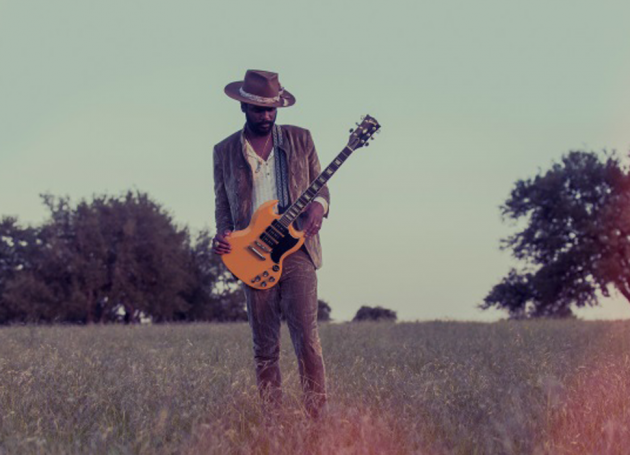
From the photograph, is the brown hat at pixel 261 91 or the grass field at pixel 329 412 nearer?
the grass field at pixel 329 412

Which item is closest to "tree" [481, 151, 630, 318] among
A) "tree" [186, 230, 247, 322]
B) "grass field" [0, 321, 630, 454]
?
"tree" [186, 230, 247, 322]

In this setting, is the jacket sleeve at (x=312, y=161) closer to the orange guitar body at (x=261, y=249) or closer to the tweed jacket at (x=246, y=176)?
the tweed jacket at (x=246, y=176)

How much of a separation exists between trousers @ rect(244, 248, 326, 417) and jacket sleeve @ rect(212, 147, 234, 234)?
606 mm

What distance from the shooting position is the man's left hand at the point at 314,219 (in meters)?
5.82

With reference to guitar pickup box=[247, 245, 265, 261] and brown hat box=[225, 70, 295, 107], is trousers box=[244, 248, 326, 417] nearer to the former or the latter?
guitar pickup box=[247, 245, 265, 261]

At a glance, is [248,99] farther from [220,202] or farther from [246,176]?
[220,202]

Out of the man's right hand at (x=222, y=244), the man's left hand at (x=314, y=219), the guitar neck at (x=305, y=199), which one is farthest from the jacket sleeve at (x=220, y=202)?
the man's left hand at (x=314, y=219)

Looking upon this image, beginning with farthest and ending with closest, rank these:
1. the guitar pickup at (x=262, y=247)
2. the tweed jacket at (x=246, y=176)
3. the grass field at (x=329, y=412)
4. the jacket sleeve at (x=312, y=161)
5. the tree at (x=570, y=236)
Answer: the tree at (x=570, y=236)
the jacket sleeve at (x=312, y=161)
the tweed jacket at (x=246, y=176)
the guitar pickup at (x=262, y=247)
the grass field at (x=329, y=412)

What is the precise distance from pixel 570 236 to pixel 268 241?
33219 mm

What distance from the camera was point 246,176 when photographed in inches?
242

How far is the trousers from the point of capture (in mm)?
5840

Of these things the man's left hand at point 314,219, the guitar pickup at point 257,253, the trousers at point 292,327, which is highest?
the man's left hand at point 314,219

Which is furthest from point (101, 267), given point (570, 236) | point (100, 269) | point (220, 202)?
point (220, 202)

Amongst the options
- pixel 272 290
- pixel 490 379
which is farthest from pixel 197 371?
pixel 490 379
